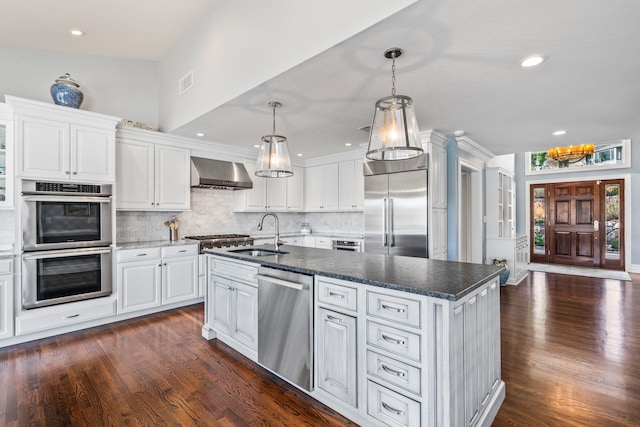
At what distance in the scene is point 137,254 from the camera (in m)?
3.82

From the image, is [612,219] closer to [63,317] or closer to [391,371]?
[391,371]

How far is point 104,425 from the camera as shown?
192 centimetres

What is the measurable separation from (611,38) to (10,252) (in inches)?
207

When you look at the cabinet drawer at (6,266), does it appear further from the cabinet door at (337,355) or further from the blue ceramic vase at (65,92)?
the cabinet door at (337,355)

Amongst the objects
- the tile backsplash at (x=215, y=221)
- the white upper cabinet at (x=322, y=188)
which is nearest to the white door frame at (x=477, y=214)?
the tile backsplash at (x=215, y=221)

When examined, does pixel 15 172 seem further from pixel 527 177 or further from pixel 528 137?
pixel 527 177

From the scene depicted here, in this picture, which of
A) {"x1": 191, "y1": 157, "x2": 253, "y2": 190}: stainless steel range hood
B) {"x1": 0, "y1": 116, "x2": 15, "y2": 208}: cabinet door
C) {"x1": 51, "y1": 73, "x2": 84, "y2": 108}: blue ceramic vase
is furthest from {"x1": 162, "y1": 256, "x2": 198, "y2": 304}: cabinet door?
{"x1": 51, "y1": 73, "x2": 84, "y2": 108}: blue ceramic vase

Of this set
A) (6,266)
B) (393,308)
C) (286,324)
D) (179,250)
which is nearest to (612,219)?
(393,308)

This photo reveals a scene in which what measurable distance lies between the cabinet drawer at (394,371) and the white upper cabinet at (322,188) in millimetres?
3998

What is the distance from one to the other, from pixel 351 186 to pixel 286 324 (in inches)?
139

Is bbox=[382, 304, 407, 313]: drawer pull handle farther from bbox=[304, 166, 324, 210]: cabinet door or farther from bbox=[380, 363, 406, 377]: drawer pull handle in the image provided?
bbox=[304, 166, 324, 210]: cabinet door

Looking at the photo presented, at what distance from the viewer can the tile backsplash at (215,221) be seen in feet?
14.3

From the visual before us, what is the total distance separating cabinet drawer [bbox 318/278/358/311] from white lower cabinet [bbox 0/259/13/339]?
10.5ft

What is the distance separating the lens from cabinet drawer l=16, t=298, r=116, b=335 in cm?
313
